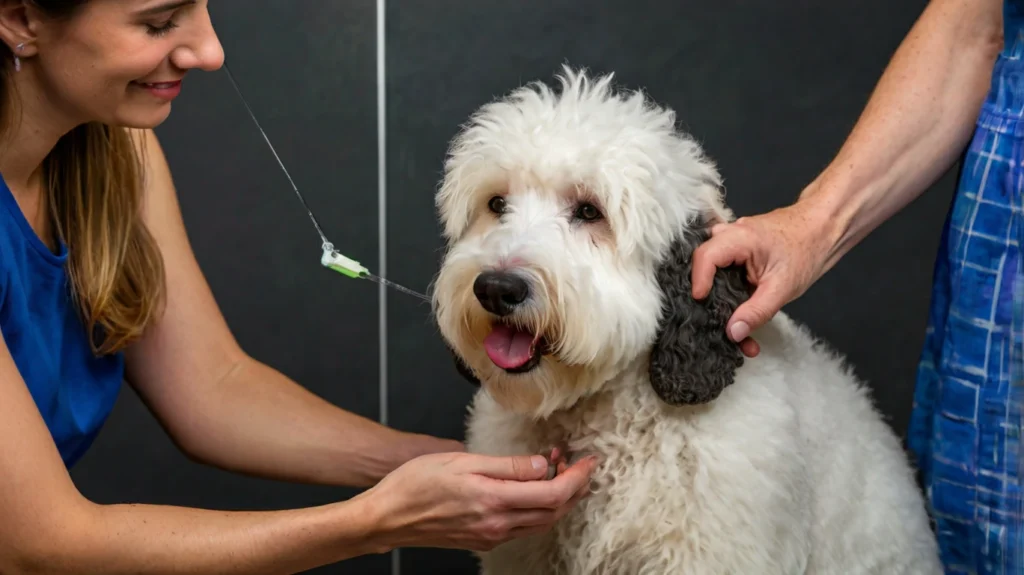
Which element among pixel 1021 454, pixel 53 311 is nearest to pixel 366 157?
pixel 53 311

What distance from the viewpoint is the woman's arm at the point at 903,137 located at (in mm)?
1461

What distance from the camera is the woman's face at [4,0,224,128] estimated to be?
131 cm

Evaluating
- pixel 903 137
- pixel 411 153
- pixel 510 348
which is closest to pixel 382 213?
pixel 411 153

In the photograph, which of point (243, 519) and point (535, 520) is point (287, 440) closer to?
point (243, 519)

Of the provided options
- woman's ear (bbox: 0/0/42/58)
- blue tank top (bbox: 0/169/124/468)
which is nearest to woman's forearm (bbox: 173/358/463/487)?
blue tank top (bbox: 0/169/124/468)

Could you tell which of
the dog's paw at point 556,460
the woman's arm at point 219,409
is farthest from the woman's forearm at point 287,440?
the dog's paw at point 556,460

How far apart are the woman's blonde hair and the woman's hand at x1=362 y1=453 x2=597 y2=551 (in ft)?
1.70

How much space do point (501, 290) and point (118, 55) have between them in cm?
54

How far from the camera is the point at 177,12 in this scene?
136 centimetres

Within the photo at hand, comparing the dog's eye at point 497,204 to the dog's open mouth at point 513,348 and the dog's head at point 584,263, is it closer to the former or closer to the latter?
the dog's head at point 584,263

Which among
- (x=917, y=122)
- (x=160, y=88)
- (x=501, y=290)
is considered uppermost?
(x=917, y=122)

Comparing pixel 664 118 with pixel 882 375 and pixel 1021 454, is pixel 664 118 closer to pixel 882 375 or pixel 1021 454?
pixel 1021 454

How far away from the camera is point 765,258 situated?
55.6 inches

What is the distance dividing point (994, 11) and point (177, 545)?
1.22 m
